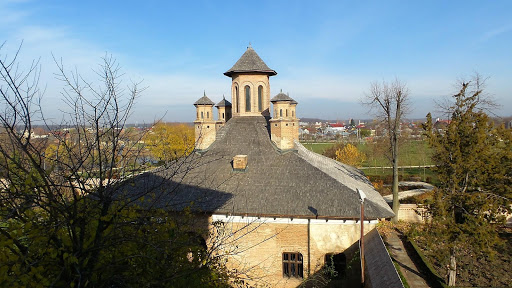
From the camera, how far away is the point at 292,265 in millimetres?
13148

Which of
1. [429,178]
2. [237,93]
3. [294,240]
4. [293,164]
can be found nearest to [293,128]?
[293,164]

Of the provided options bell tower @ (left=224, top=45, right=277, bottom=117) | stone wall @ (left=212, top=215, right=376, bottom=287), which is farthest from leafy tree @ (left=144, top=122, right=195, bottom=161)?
bell tower @ (left=224, top=45, right=277, bottom=117)

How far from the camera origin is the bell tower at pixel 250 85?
19.0m

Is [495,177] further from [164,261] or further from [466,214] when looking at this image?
[164,261]

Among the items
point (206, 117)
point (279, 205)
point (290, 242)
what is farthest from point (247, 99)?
point (290, 242)

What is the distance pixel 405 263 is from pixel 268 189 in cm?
611

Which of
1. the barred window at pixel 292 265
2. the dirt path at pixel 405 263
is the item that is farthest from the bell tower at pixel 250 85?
the dirt path at pixel 405 263

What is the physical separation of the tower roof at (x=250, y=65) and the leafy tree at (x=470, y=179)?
32.1ft

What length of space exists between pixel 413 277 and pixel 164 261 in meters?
10.2

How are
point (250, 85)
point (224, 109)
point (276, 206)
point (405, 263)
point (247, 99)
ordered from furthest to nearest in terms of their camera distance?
point (224, 109) < point (247, 99) < point (250, 85) < point (405, 263) < point (276, 206)

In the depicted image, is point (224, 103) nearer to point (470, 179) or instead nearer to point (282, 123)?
point (282, 123)

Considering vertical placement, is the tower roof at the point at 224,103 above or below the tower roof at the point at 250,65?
below

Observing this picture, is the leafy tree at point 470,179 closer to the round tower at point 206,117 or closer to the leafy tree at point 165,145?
the leafy tree at point 165,145

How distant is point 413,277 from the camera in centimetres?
1220
